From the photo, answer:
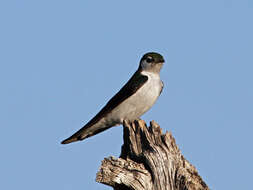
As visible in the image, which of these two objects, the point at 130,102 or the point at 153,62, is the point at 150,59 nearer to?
the point at 153,62

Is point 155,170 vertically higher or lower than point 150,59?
lower

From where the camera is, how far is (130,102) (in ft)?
34.0

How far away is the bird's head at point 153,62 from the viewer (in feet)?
36.2

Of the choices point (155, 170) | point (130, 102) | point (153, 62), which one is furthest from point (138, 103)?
point (155, 170)

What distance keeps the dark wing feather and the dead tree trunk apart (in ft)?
10.2

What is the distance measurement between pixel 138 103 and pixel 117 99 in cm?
56

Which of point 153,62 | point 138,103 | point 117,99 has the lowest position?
point 138,103

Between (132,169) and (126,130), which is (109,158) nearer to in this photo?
(132,169)

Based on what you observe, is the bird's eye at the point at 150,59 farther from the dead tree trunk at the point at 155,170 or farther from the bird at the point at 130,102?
the dead tree trunk at the point at 155,170

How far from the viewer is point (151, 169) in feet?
22.9

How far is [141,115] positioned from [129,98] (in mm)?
448

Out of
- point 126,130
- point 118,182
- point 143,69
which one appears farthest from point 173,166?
point 143,69

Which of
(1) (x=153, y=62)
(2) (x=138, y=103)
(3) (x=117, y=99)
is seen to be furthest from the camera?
(1) (x=153, y=62)

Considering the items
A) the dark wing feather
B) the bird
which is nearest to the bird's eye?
the bird
